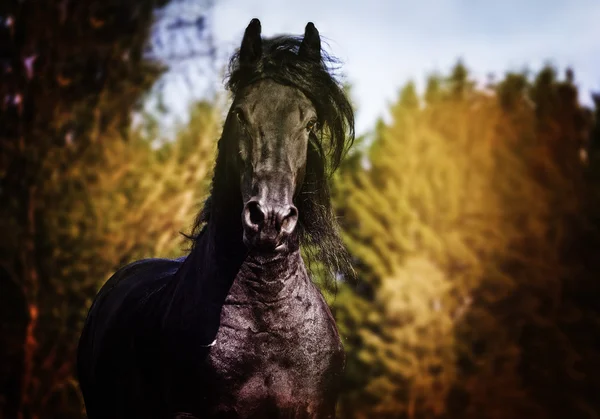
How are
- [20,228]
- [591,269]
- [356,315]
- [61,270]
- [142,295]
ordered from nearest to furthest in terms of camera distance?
[142,295] < [20,228] < [61,270] < [591,269] < [356,315]

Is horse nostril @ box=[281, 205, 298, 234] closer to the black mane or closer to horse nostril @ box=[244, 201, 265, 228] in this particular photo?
horse nostril @ box=[244, 201, 265, 228]

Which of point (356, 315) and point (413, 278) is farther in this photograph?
point (356, 315)

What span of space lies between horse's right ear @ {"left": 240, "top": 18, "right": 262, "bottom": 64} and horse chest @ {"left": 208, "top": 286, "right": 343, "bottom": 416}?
113cm

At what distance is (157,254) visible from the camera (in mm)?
10672

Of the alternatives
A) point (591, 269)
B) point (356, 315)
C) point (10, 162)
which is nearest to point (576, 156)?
point (591, 269)

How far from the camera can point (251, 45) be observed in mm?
3441

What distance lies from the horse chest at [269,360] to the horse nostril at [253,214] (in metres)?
0.52

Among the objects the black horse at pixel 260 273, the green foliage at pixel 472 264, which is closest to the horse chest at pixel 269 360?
Answer: the black horse at pixel 260 273

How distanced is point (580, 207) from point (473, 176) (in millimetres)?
4509

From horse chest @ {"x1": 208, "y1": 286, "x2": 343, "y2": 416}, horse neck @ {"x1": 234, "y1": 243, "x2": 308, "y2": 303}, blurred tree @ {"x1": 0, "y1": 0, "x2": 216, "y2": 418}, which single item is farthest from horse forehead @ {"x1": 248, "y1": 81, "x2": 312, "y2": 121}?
blurred tree @ {"x1": 0, "y1": 0, "x2": 216, "y2": 418}

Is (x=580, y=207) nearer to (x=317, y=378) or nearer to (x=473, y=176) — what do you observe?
(x=473, y=176)

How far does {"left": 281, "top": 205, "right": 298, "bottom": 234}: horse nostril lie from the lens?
286 cm

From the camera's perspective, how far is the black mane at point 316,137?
338 centimetres

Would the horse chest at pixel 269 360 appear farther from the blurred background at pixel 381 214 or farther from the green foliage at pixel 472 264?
the green foliage at pixel 472 264
